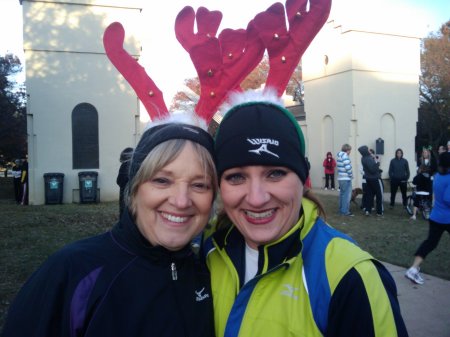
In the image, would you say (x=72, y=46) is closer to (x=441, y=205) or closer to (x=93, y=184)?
(x=93, y=184)

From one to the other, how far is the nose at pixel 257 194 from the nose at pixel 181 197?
0.87 ft

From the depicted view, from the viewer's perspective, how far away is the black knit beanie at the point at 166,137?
1990 mm

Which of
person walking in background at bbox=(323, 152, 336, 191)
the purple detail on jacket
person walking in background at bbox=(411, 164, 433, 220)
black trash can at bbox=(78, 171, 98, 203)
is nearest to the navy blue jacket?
the purple detail on jacket

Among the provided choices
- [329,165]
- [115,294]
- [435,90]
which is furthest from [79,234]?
[435,90]

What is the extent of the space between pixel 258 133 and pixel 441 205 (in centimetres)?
524

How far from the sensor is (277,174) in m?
1.93

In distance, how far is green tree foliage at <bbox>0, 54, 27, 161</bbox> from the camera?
24.2m

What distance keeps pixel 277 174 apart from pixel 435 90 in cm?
3422

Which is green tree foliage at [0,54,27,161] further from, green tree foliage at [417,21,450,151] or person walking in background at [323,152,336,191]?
green tree foliage at [417,21,450,151]

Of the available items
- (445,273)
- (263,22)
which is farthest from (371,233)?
(263,22)

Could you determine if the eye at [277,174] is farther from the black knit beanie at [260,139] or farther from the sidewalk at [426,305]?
the sidewalk at [426,305]

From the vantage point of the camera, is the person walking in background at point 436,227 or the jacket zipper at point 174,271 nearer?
the jacket zipper at point 174,271

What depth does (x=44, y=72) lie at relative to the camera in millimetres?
15695

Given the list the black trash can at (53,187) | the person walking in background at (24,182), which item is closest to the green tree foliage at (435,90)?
the black trash can at (53,187)
